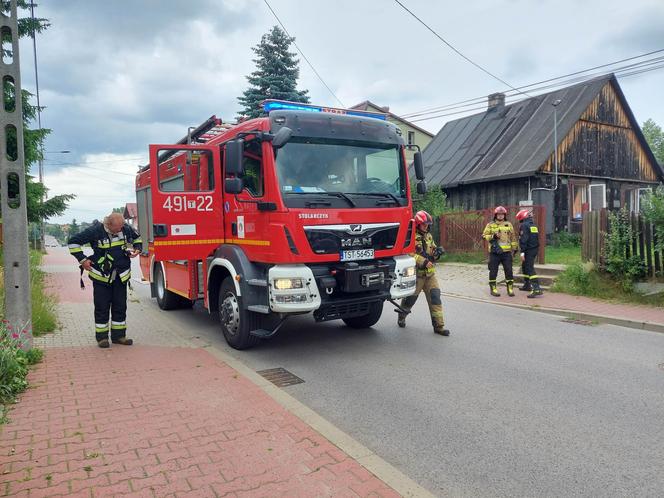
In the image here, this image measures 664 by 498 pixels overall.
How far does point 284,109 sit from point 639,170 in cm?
2351

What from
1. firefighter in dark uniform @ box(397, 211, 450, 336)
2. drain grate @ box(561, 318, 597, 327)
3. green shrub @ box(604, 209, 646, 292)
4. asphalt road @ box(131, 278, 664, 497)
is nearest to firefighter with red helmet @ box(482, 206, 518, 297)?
green shrub @ box(604, 209, 646, 292)

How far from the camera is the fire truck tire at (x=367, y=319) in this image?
7358mm

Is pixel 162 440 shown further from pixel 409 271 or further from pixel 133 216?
pixel 133 216

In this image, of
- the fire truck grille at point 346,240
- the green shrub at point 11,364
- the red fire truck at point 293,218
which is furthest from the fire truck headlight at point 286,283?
the green shrub at point 11,364

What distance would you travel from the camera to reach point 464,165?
2431 cm

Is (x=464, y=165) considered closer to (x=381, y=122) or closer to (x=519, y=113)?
(x=519, y=113)

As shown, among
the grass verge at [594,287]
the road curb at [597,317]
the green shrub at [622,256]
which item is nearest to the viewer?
the road curb at [597,317]

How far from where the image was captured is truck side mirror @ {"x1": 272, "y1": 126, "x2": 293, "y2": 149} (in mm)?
5605

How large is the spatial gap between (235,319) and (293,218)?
63.6 inches

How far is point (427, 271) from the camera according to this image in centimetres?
736

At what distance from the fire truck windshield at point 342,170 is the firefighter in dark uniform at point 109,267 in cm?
238

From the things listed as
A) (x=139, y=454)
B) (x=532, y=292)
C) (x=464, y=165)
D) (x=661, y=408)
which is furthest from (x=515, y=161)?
(x=139, y=454)

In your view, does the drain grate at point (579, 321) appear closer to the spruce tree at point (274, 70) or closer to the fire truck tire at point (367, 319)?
the fire truck tire at point (367, 319)

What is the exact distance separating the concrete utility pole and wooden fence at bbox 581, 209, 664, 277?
10044mm
